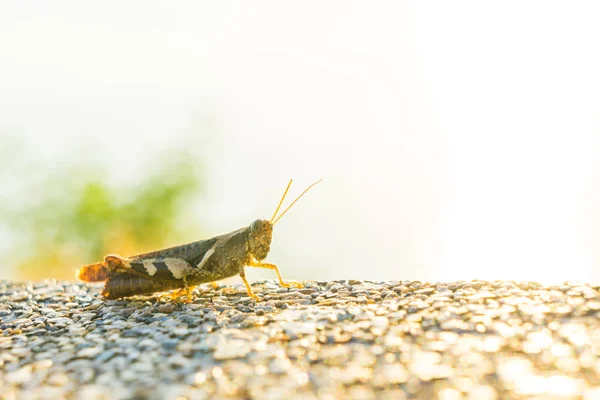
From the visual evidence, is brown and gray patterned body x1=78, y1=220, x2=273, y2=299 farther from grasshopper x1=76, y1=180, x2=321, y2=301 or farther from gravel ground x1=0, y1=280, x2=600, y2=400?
gravel ground x1=0, y1=280, x2=600, y2=400

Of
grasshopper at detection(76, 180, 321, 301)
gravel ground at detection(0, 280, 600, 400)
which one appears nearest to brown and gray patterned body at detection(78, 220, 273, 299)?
grasshopper at detection(76, 180, 321, 301)

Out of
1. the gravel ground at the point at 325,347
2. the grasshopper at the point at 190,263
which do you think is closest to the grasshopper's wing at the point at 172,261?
the grasshopper at the point at 190,263

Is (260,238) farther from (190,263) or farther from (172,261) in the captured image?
(172,261)

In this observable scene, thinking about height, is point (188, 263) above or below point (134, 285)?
above

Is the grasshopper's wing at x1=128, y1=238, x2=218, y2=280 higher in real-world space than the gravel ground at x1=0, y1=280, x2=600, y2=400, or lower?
higher

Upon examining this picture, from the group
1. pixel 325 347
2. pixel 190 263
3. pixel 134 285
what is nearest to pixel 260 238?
pixel 190 263

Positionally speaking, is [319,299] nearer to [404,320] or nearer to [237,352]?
[404,320]
